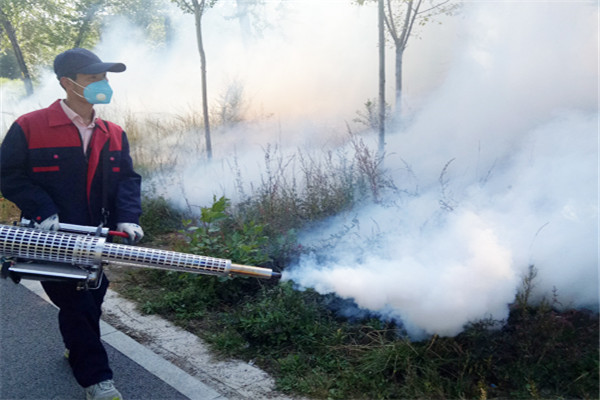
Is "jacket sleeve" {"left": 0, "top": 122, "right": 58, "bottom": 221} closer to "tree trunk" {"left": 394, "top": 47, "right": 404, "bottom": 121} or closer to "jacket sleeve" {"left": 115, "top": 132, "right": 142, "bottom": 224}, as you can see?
"jacket sleeve" {"left": 115, "top": 132, "right": 142, "bottom": 224}

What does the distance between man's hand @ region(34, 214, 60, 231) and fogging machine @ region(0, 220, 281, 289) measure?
0.03 m

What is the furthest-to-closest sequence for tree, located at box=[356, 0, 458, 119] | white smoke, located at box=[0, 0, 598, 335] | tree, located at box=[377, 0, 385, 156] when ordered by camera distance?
tree, located at box=[356, 0, 458, 119], tree, located at box=[377, 0, 385, 156], white smoke, located at box=[0, 0, 598, 335]

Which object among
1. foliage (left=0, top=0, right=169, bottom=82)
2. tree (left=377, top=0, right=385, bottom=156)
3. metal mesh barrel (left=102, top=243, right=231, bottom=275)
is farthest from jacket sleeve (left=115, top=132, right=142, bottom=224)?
foliage (left=0, top=0, right=169, bottom=82)

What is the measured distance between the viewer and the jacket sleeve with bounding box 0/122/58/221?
109 inches

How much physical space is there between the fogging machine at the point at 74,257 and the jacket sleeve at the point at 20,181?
0.35 ft

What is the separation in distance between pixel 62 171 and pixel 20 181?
0.73 feet

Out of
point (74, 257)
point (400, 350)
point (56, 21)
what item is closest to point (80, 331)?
point (74, 257)

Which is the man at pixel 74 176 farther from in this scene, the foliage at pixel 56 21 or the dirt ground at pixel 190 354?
the foliage at pixel 56 21

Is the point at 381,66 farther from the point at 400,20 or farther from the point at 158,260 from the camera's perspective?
the point at 158,260

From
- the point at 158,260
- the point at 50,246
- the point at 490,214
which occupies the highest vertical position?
the point at 50,246

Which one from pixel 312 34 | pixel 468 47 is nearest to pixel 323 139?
pixel 468 47

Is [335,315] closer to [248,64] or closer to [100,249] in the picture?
[100,249]

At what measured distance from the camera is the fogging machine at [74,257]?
2.56m

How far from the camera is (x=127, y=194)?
123 inches
